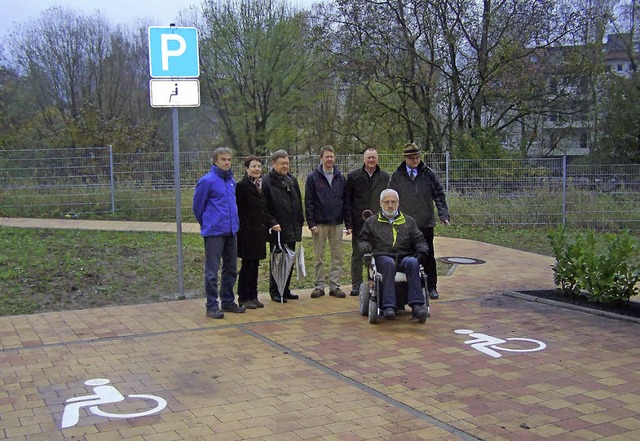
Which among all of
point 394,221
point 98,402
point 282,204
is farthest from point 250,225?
point 98,402

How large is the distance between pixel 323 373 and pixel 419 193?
337 centimetres

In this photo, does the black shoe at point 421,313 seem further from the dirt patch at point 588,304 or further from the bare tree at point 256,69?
the bare tree at point 256,69

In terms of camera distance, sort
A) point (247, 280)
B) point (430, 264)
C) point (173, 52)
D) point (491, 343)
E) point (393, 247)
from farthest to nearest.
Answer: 1. point (430, 264)
2. point (173, 52)
3. point (247, 280)
4. point (393, 247)
5. point (491, 343)

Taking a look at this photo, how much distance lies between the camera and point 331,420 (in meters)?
4.12

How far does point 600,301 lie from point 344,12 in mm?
18305

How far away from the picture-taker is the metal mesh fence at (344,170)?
15539 millimetres

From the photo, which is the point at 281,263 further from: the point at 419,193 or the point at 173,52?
the point at 173,52

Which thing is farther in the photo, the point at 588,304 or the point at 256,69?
the point at 256,69

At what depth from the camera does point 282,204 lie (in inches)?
303

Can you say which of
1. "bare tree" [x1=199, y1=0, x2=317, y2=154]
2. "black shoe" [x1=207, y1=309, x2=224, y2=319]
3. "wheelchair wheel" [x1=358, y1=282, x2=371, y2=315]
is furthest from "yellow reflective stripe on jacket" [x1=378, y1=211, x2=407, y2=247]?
"bare tree" [x1=199, y1=0, x2=317, y2=154]

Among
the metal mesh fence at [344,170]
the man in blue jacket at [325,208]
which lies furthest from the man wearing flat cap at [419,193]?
the metal mesh fence at [344,170]

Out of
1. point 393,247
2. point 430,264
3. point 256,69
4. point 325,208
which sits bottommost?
point 430,264

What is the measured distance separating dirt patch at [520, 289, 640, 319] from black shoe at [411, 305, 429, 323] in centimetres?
201

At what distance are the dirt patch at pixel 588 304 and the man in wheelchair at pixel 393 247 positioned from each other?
1.99 meters
